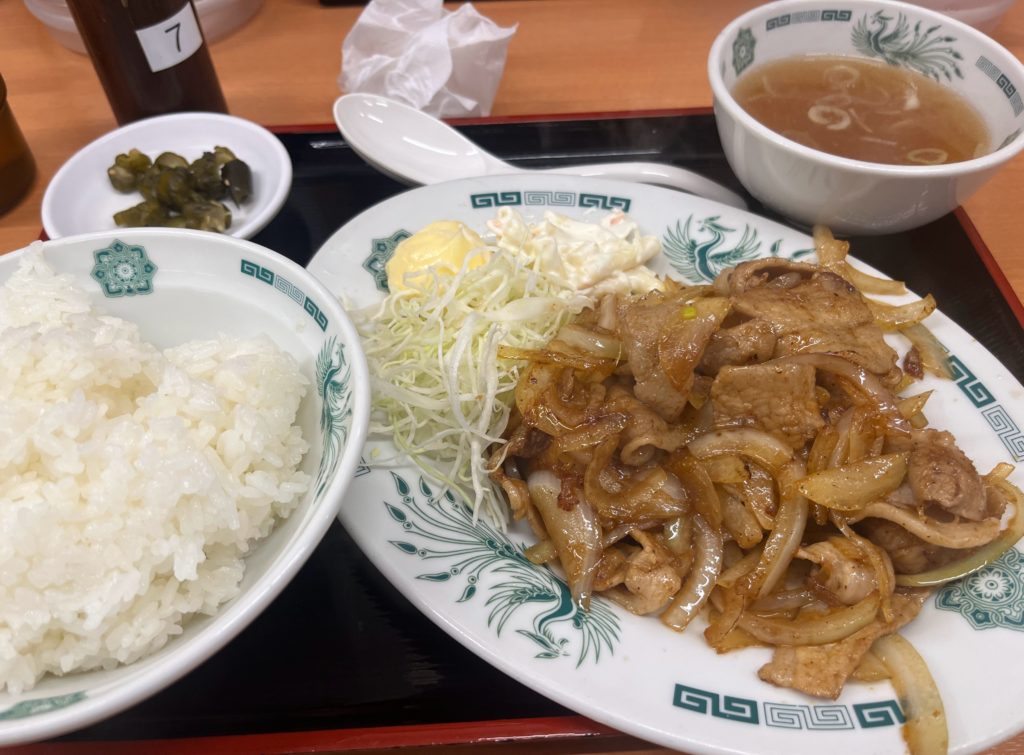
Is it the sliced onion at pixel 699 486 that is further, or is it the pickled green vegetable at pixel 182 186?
the pickled green vegetable at pixel 182 186

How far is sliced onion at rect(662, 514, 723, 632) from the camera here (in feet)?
4.36

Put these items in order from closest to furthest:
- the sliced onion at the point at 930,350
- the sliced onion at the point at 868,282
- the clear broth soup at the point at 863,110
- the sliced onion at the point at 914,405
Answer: the sliced onion at the point at 914,405 → the sliced onion at the point at 930,350 → the sliced onion at the point at 868,282 → the clear broth soup at the point at 863,110

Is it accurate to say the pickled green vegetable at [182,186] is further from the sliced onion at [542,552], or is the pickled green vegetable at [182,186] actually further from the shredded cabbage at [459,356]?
the sliced onion at [542,552]

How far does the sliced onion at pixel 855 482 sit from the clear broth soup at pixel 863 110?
102cm

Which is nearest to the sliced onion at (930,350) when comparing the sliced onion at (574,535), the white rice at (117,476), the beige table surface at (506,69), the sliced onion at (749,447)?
the sliced onion at (749,447)

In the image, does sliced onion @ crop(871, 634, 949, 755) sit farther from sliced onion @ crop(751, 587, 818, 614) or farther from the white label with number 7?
the white label with number 7

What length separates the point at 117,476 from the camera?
106 centimetres

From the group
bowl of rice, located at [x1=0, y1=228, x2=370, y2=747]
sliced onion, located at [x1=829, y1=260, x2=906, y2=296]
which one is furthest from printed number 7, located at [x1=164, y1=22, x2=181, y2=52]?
sliced onion, located at [x1=829, y1=260, x2=906, y2=296]

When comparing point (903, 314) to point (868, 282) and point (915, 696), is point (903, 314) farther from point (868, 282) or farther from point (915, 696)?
point (915, 696)

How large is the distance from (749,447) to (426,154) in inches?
60.2

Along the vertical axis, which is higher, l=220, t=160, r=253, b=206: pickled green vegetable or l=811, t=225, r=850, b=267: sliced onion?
l=220, t=160, r=253, b=206: pickled green vegetable

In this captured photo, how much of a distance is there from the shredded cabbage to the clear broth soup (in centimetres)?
88

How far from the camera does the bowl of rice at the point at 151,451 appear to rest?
978 mm

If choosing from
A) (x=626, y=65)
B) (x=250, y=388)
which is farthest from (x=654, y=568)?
(x=626, y=65)
